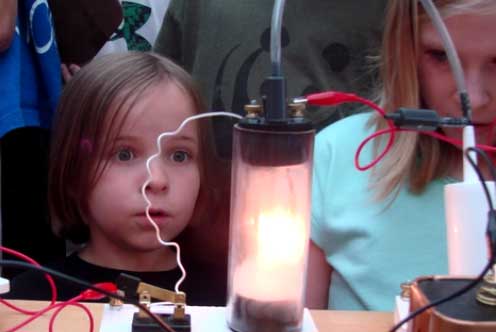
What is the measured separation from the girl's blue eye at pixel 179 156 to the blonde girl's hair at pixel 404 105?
11.6 inches

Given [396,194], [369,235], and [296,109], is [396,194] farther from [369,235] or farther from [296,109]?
[296,109]

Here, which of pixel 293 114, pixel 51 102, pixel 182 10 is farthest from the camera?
pixel 182 10

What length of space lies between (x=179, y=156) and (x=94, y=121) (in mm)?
146

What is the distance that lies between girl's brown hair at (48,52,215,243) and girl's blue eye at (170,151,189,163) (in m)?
0.05

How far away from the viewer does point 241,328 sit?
2.14ft

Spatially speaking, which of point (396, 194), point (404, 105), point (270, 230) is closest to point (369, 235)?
point (396, 194)

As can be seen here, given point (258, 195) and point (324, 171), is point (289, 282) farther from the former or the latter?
point (324, 171)

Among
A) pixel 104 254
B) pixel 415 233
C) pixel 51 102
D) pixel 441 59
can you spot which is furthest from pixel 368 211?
pixel 51 102

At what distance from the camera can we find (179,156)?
103 cm

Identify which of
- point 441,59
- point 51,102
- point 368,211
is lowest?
point 368,211

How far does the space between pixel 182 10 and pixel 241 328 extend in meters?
0.88

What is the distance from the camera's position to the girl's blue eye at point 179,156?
3.37 feet

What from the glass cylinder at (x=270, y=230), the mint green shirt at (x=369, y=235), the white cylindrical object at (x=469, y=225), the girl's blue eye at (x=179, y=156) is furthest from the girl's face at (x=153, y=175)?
the white cylindrical object at (x=469, y=225)

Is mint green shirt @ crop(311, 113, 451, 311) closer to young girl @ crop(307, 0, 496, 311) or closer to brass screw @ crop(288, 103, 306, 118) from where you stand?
young girl @ crop(307, 0, 496, 311)
